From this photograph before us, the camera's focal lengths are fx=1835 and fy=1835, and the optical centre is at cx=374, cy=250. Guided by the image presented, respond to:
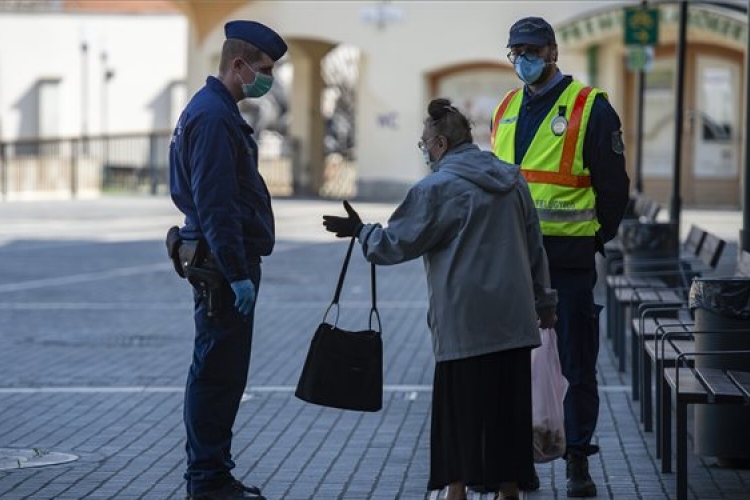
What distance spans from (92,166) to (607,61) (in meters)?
13.5

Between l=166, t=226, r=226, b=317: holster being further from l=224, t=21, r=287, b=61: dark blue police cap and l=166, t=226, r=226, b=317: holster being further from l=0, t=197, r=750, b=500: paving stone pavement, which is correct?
l=0, t=197, r=750, b=500: paving stone pavement

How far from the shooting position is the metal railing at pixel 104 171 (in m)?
41.2

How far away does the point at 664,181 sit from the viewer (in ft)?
118

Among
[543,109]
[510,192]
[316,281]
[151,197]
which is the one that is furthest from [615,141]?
[151,197]

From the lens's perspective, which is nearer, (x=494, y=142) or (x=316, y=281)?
(x=494, y=142)

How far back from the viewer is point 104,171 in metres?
45.2

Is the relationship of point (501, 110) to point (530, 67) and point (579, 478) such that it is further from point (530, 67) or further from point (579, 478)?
point (579, 478)

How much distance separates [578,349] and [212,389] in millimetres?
1641

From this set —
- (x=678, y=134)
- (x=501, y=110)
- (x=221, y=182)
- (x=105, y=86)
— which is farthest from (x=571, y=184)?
(x=105, y=86)

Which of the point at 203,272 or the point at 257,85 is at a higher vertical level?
the point at 257,85

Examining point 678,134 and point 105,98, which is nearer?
point 678,134

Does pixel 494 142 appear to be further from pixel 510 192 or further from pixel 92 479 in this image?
pixel 92 479

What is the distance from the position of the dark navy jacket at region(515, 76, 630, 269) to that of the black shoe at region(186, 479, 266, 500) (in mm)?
1623

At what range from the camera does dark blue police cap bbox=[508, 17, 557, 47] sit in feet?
25.6
